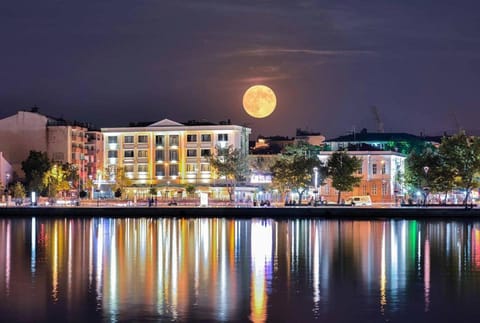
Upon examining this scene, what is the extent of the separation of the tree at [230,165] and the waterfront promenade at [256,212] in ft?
93.9

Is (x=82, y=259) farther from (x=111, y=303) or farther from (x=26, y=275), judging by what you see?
(x=111, y=303)

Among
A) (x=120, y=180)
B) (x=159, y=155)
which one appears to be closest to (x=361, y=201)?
(x=159, y=155)

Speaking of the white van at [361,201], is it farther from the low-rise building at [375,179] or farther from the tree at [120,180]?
the tree at [120,180]

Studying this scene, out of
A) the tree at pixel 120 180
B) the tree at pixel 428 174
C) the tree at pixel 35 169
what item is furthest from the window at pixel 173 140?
the tree at pixel 428 174

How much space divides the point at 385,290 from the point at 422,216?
2204 inches

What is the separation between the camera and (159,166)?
13975 centimetres

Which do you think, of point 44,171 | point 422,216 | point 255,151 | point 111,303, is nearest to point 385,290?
point 111,303

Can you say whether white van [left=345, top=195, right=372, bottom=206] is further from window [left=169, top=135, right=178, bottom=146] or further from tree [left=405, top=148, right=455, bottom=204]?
window [left=169, top=135, right=178, bottom=146]

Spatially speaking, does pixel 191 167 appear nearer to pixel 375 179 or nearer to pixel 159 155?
pixel 159 155

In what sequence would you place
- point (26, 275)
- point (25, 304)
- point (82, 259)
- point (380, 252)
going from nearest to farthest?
1. point (25, 304)
2. point (26, 275)
3. point (82, 259)
4. point (380, 252)

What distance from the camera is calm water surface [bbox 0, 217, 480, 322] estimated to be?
34500 millimetres

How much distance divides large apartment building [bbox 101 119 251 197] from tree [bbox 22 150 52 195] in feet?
33.7

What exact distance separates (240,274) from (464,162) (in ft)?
228

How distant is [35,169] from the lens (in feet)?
433
